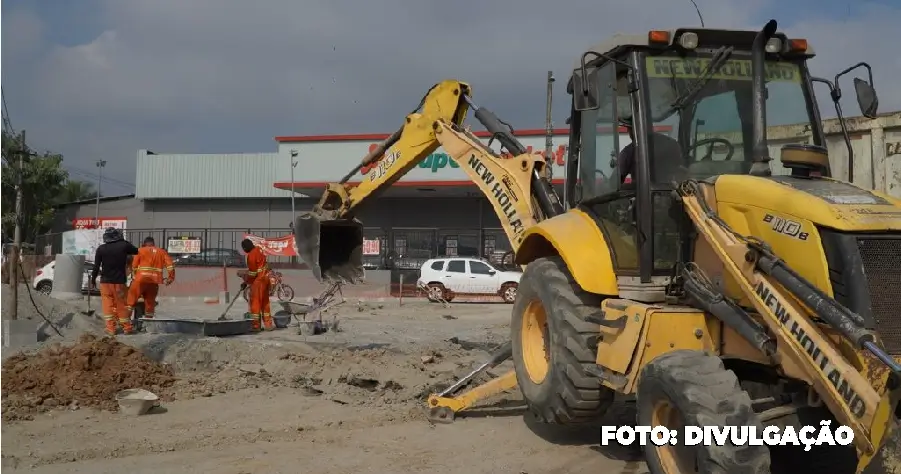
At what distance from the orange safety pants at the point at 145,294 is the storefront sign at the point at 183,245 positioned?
20.0 m

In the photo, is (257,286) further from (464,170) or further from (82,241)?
(82,241)

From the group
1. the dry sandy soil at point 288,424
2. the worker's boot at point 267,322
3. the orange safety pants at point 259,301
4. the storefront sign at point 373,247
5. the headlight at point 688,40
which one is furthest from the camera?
the storefront sign at point 373,247

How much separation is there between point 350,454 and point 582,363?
190 centimetres

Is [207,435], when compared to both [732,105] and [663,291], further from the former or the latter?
[732,105]

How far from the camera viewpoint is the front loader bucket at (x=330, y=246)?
360 inches

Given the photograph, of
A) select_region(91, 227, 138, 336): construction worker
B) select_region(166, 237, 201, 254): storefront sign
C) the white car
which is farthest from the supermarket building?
select_region(91, 227, 138, 336): construction worker

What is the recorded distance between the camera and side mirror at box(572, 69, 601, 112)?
5.39 m

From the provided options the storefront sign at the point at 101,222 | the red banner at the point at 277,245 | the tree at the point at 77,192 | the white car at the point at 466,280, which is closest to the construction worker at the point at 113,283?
the white car at the point at 466,280

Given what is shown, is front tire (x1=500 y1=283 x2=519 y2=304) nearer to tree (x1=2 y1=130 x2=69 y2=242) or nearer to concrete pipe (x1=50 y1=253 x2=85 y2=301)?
concrete pipe (x1=50 y1=253 x2=85 y2=301)

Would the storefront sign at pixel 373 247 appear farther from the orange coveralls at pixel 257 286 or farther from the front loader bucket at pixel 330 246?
the front loader bucket at pixel 330 246

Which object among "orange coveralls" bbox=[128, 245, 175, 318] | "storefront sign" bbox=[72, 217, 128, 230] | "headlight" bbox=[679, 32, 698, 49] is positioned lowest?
"orange coveralls" bbox=[128, 245, 175, 318]

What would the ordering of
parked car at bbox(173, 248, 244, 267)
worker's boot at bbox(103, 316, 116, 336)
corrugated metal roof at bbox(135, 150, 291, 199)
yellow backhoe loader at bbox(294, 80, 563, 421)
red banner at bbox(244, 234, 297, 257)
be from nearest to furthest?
1. yellow backhoe loader at bbox(294, 80, 563, 421)
2. worker's boot at bbox(103, 316, 116, 336)
3. red banner at bbox(244, 234, 297, 257)
4. parked car at bbox(173, 248, 244, 267)
5. corrugated metal roof at bbox(135, 150, 291, 199)

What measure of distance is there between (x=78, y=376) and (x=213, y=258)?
75.8 ft

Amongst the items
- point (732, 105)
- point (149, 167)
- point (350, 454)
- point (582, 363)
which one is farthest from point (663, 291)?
point (149, 167)
